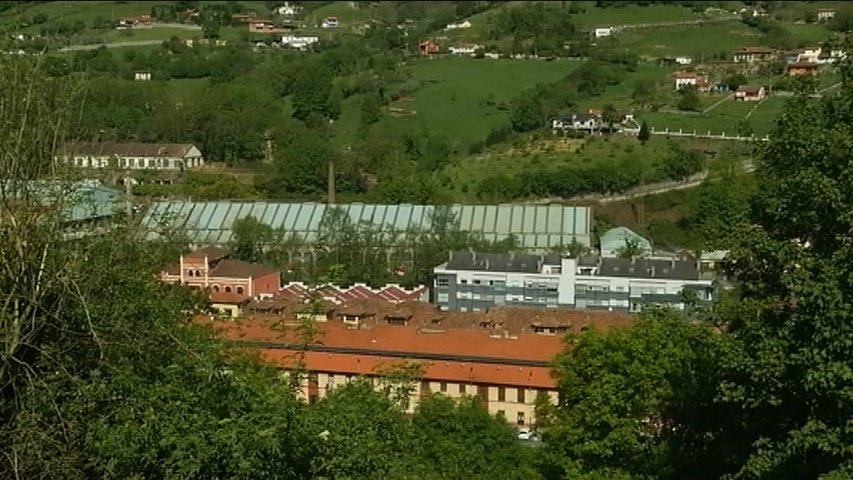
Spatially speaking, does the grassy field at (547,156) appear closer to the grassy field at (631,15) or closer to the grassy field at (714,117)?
the grassy field at (714,117)

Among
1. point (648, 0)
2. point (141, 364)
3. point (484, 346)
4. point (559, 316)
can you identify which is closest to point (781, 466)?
point (141, 364)

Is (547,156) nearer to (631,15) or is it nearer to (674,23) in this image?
(674,23)

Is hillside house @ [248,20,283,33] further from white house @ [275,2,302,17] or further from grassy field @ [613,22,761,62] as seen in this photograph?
grassy field @ [613,22,761,62]

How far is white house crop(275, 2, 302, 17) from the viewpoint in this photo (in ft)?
151

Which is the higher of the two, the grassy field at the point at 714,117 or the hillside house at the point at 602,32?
the hillside house at the point at 602,32

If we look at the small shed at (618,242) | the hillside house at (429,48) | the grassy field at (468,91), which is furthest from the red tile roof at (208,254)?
the hillside house at (429,48)

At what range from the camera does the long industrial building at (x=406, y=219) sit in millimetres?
18203

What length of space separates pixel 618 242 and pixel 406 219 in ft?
12.8

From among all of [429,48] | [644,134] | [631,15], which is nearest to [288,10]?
[429,48]

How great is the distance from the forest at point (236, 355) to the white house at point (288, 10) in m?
42.2

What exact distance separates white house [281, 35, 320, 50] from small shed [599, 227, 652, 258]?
2563 cm

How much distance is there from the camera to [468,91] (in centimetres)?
3341

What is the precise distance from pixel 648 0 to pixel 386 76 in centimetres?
1368

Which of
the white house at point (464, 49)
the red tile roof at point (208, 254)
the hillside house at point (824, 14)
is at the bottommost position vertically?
the red tile roof at point (208, 254)
